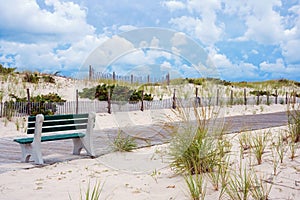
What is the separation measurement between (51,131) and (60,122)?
22 cm

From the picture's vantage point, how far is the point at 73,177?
14.5ft

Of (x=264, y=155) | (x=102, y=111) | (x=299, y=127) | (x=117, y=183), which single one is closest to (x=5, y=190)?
(x=117, y=183)

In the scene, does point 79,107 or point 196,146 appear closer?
point 196,146

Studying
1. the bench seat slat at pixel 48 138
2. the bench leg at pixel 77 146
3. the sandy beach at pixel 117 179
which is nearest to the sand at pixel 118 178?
the sandy beach at pixel 117 179

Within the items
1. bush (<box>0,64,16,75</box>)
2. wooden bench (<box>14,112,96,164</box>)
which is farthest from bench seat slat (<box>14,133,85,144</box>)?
bush (<box>0,64,16,75</box>)

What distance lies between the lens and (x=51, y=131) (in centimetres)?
564

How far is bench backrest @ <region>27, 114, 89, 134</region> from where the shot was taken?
5.49 m

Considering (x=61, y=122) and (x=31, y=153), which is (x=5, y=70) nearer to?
(x=61, y=122)

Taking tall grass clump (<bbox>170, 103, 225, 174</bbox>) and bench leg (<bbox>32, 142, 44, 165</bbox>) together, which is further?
bench leg (<bbox>32, 142, 44, 165</bbox>)

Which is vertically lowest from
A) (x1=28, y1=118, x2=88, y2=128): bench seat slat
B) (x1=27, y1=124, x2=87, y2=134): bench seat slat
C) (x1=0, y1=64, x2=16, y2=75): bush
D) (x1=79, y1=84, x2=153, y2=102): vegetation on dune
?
(x1=27, y1=124, x2=87, y2=134): bench seat slat

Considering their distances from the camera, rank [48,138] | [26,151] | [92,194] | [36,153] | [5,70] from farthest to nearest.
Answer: [5,70]
[48,138]
[26,151]
[36,153]
[92,194]

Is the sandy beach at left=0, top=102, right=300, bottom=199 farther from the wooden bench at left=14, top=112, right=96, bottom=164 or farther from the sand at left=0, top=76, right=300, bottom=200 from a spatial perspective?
the wooden bench at left=14, top=112, right=96, bottom=164

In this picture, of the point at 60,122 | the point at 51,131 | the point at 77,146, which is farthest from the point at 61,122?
the point at 77,146

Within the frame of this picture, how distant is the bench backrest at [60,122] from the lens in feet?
18.0
